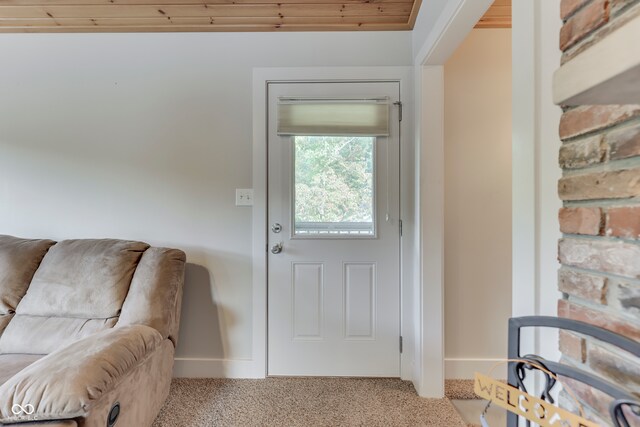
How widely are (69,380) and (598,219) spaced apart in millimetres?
1573

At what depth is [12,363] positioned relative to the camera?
4.23 ft

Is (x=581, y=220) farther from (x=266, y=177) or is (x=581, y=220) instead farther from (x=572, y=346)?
(x=266, y=177)

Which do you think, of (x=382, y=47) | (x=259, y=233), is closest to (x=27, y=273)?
(x=259, y=233)

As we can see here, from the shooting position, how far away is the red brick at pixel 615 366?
524 mm

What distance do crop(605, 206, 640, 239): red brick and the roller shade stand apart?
1362 millimetres

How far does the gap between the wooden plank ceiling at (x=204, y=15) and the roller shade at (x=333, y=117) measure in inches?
19.1

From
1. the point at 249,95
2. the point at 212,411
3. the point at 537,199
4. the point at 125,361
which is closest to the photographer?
the point at 537,199

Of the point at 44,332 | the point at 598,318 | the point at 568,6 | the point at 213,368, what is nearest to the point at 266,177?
the point at 213,368

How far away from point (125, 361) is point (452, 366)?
1849mm

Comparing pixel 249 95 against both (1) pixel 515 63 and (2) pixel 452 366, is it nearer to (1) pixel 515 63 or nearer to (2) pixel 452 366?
(1) pixel 515 63

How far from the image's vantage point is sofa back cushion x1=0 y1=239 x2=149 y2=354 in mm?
1429

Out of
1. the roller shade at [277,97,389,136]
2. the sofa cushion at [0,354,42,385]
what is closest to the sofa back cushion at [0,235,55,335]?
the sofa cushion at [0,354,42,385]

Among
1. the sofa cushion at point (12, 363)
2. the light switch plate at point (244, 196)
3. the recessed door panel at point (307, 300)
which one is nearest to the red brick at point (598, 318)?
the recessed door panel at point (307, 300)

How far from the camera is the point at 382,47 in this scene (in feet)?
6.06
